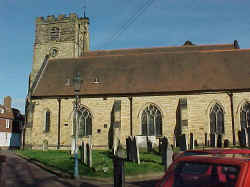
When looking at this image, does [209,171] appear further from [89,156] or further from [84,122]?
[84,122]

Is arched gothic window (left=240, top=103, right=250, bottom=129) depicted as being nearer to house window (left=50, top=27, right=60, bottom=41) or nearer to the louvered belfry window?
the louvered belfry window

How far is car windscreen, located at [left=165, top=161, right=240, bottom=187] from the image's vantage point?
11.8ft

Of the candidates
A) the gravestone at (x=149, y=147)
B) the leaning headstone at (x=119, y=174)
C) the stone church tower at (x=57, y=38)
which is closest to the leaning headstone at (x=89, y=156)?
the gravestone at (x=149, y=147)

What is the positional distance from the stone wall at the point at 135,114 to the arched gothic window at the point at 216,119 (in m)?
0.31

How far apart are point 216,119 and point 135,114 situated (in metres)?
6.73

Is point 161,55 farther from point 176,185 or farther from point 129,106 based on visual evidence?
point 176,185

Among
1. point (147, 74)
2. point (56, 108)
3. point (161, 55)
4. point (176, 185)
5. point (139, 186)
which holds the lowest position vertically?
point (139, 186)

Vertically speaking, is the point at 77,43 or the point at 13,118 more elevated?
the point at 77,43

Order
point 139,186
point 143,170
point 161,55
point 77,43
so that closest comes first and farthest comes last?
point 139,186 < point 143,170 < point 161,55 < point 77,43

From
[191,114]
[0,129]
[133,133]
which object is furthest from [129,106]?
[0,129]

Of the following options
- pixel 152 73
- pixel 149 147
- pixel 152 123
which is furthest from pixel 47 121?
pixel 149 147

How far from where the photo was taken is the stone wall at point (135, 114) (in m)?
22.9

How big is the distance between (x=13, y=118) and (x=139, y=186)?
1518 inches

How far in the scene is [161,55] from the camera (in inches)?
1127
